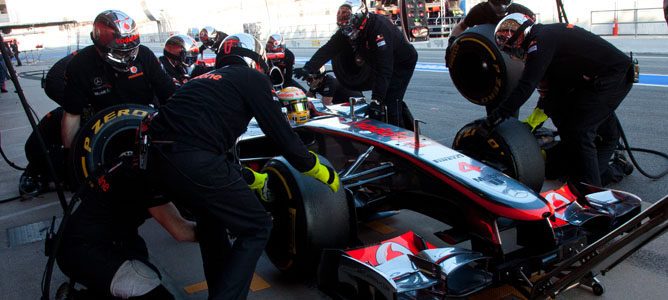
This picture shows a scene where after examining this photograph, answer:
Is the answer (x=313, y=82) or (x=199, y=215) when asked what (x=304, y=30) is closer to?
(x=313, y=82)

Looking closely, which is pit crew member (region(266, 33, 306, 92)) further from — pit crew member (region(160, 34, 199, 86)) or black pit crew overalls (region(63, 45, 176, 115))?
black pit crew overalls (region(63, 45, 176, 115))

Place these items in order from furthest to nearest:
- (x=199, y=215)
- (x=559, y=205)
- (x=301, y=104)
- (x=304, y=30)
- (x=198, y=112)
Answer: (x=304, y=30)
(x=301, y=104)
(x=559, y=205)
(x=199, y=215)
(x=198, y=112)

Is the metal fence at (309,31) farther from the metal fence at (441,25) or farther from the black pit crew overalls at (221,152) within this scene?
the black pit crew overalls at (221,152)

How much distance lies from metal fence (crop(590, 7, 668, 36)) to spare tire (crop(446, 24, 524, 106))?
1414 cm

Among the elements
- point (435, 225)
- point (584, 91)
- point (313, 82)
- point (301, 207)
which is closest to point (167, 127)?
point (301, 207)

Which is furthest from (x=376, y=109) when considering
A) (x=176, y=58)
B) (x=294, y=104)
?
(x=176, y=58)

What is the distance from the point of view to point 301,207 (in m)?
3.20

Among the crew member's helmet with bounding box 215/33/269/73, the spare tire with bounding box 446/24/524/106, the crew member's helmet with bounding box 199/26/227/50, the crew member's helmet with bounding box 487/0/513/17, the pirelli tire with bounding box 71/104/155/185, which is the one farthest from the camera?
the crew member's helmet with bounding box 199/26/227/50

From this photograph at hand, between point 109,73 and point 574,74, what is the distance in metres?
3.91

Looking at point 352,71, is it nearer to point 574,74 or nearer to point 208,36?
point 574,74

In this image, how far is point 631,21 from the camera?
17000 millimetres

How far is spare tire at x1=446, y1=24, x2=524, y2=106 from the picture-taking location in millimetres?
4332

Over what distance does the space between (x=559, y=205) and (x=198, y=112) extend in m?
2.23

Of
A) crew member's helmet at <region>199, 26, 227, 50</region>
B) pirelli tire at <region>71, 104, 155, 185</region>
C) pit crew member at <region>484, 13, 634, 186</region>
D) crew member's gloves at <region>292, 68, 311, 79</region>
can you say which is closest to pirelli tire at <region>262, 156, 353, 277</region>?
pirelli tire at <region>71, 104, 155, 185</region>
